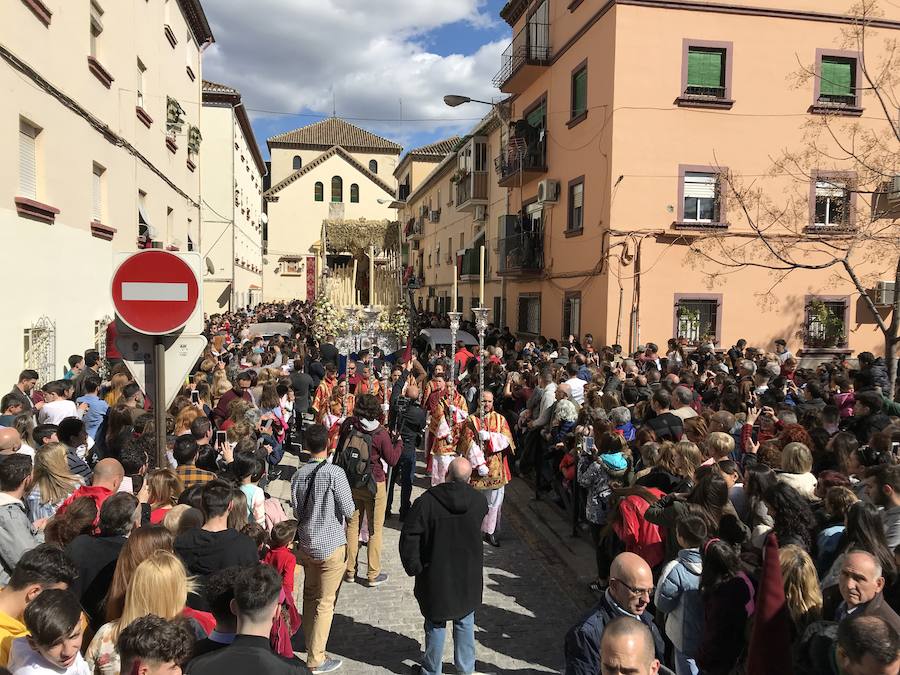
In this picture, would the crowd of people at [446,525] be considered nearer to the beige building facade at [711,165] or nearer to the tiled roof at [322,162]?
the beige building facade at [711,165]

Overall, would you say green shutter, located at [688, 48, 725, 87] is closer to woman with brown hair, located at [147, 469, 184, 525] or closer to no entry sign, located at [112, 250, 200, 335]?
no entry sign, located at [112, 250, 200, 335]

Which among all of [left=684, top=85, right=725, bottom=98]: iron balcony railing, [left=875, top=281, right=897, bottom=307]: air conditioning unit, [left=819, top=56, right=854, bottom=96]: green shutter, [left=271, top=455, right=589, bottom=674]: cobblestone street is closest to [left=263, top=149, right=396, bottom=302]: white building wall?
[left=684, top=85, right=725, bottom=98]: iron balcony railing

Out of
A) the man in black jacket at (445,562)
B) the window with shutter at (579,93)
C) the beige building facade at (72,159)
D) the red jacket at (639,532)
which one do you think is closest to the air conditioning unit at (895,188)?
the window with shutter at (579,93)

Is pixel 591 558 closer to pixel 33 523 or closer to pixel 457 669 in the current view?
pixel 457 669

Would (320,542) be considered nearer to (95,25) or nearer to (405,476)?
(405,476)

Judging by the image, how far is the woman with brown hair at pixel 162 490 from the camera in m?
4.36

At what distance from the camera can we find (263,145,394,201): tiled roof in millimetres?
54125

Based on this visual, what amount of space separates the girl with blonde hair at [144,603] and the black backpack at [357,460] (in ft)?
9.94

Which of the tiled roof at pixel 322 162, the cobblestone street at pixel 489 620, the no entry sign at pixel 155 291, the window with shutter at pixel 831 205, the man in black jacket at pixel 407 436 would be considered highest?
the tiled roof at pixel 322 162

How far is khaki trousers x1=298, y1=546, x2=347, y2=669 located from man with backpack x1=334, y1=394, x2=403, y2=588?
1.09 meters

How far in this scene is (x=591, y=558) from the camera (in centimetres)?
707

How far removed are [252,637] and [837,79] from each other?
1865 centimetres

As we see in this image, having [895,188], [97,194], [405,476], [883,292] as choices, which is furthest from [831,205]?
[97,194]

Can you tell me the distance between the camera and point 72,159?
1098cm
